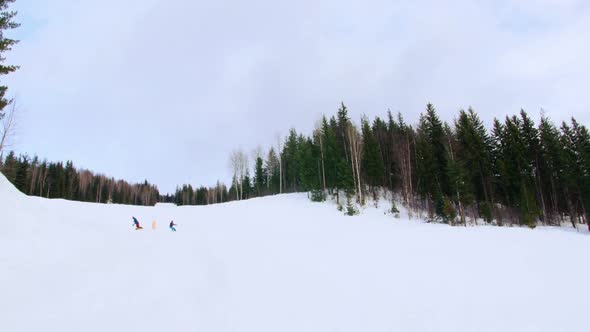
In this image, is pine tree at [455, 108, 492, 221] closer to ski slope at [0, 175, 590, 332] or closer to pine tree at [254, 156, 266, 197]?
ski slope at [0, 175, 590, 332]

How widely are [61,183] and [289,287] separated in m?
78.2

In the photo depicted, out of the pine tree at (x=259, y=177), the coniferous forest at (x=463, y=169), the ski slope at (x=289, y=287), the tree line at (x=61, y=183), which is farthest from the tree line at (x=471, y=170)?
the tree line at (x=61, y=183)

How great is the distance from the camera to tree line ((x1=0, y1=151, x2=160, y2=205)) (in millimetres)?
51312

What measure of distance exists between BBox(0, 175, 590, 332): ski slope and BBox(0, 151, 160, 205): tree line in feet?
175

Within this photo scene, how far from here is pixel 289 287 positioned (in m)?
6.54

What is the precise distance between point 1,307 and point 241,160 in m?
57.5

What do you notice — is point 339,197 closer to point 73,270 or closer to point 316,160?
point 316,160

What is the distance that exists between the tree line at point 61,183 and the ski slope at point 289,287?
5336 centimetres

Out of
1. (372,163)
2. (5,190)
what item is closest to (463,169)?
(372,163)

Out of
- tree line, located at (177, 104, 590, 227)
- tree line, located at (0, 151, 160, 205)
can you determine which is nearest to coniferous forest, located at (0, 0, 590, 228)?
tree line, located at (177, 104, 590, 227)

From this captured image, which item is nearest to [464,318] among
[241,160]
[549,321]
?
Answer: [549,321]

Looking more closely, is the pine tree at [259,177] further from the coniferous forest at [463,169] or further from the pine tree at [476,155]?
the pine tree at [476,155]

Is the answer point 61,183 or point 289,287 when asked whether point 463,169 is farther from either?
point 61,183

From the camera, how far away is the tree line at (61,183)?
168ft
